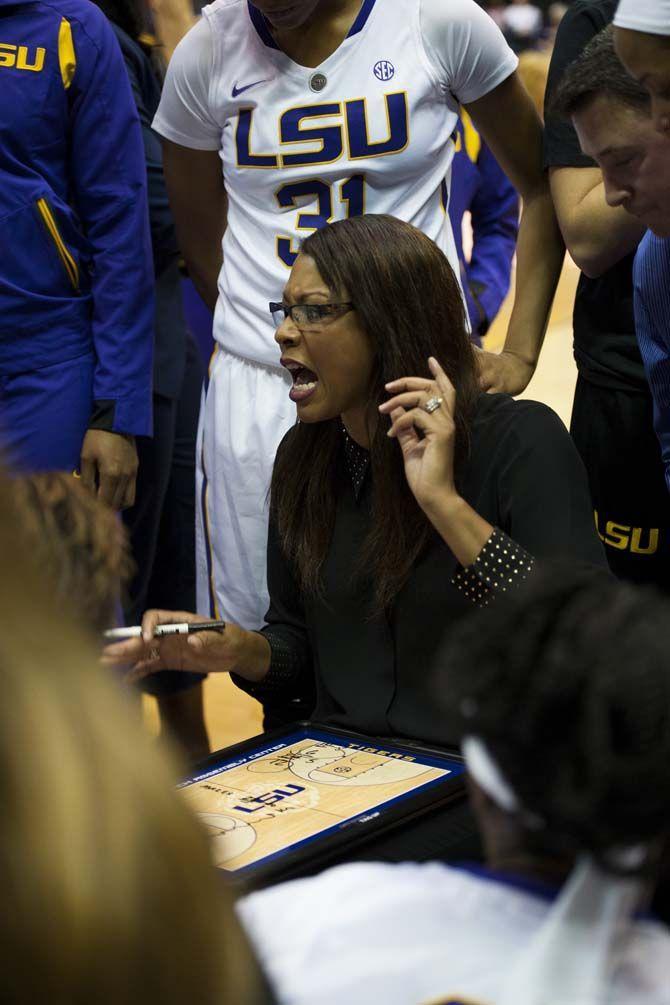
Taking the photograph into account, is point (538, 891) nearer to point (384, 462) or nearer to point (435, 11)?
point (384, 462)

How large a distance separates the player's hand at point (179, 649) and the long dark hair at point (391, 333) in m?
0.18

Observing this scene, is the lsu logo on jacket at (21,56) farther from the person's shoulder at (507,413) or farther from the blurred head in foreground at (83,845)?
the blurred head in foreground at (83,845)

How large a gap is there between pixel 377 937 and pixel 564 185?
167 centimetres

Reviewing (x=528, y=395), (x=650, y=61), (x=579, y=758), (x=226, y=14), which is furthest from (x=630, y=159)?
(x=528, y=395)

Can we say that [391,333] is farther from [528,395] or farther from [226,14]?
[528,395]

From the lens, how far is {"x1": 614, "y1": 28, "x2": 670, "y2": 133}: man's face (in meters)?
1.63

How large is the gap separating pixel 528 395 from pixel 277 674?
410cm

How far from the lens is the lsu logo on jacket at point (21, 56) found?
2424mm

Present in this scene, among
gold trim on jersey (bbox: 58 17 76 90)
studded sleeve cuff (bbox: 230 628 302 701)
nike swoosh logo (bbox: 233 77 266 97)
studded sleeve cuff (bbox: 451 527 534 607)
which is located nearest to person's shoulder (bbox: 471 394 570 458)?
studded sleeve cuff (bbox: 451 527 534 607)

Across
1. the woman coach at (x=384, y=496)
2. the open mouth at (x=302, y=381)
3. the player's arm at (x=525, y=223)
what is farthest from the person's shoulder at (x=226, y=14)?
the open mouth at (x=302, y=381)

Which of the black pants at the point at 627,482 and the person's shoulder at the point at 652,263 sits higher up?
the person's shoulder at the point at 652,263

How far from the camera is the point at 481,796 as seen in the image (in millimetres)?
861

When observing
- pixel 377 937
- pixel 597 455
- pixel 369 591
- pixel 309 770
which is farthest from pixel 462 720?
pixel 597 455

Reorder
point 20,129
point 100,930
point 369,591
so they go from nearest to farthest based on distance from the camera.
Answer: point 100,930 → point 369,591 → point 20,129
